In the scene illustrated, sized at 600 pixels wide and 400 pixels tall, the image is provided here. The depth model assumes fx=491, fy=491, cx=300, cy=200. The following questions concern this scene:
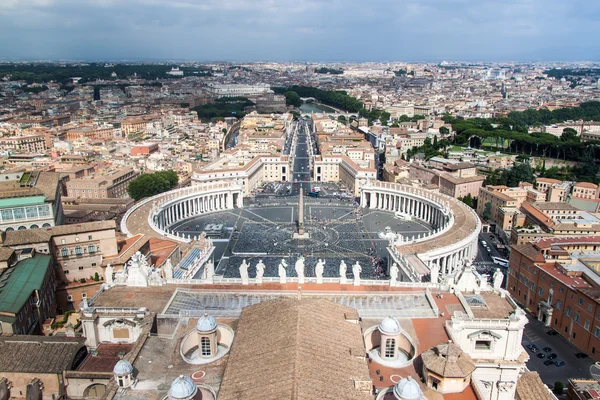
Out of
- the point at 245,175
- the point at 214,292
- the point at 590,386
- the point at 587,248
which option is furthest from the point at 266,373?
the point at 245,175

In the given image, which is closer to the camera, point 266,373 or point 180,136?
point 266,373

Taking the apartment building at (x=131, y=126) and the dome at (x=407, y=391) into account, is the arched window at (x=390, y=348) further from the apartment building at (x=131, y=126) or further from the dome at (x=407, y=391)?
the apartment building at (x=131, y=126)

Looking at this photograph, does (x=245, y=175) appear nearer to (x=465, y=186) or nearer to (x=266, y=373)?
(x=465, y=186)

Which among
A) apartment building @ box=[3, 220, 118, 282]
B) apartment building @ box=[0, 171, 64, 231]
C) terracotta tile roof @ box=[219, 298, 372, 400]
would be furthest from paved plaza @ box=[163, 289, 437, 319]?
apartment building @ box=[0, 171, 64, 231]

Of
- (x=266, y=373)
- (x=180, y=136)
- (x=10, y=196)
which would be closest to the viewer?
(x=266, y=373)

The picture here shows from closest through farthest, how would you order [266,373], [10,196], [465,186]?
1. [266,373]
2. [10,196]
3. [465,186]

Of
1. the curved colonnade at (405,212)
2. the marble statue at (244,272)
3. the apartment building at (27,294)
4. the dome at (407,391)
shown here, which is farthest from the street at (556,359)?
the apartment building at (27,294)

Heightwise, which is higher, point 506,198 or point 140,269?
point 140,269

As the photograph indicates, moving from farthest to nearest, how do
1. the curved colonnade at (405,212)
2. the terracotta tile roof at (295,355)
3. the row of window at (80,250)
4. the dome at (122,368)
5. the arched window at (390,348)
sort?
the curved colonnade at (405,212)
the row of window at (80,250)
the arched window at (390,348)
the dome at (122,368)
the terracotta tile roof at (295,355)
